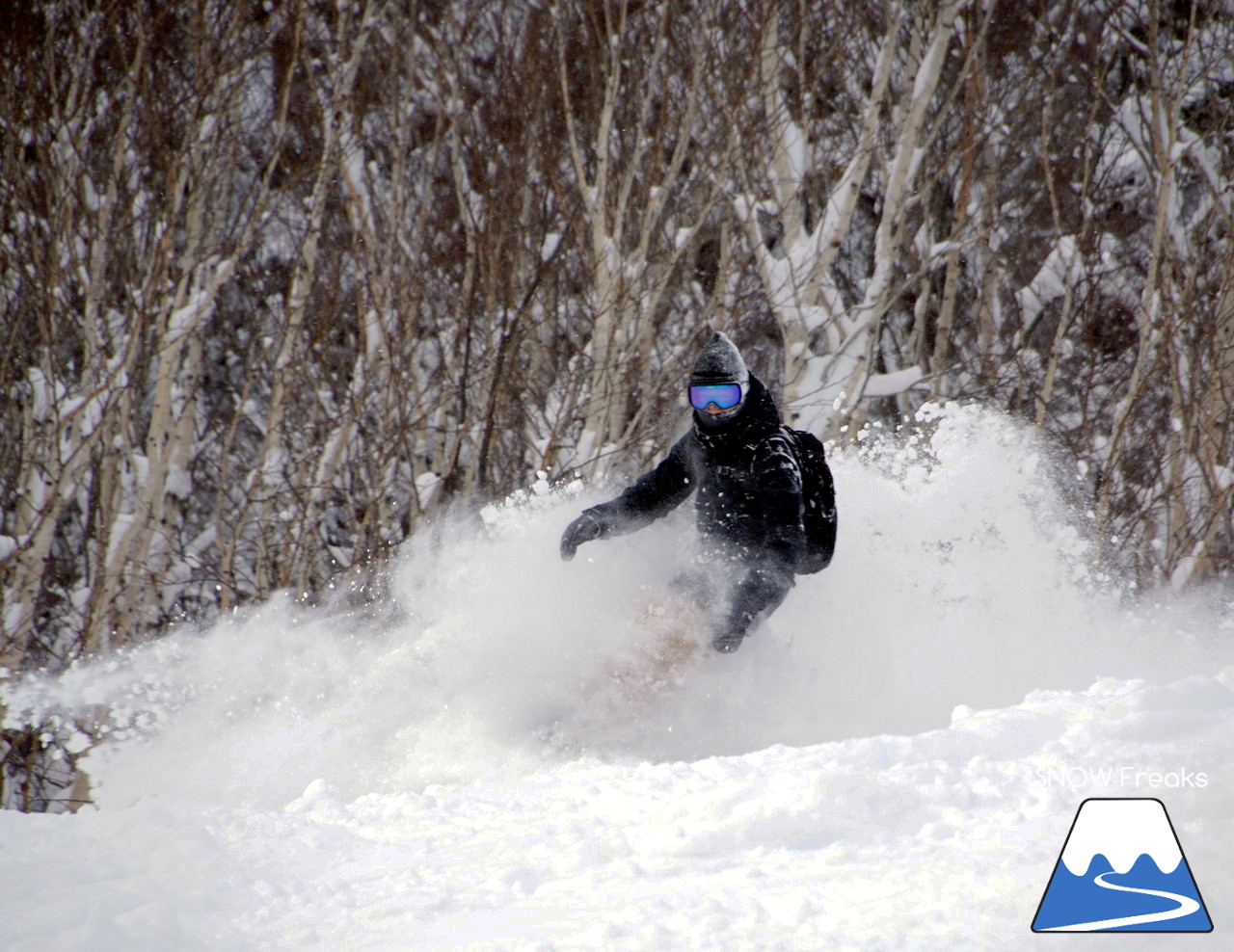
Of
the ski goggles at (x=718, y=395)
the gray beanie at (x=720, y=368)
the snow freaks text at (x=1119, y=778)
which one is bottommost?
the snow freaks text at (x=1119, y=778)

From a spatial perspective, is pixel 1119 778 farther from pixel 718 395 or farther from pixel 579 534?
pixel 579 534

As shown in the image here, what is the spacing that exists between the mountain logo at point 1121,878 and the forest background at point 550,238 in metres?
5.19

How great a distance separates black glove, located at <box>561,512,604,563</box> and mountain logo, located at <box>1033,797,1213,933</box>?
2.36 metres

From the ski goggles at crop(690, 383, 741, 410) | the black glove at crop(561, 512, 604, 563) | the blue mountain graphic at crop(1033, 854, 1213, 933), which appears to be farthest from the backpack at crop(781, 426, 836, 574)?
the blue mountain graphic at crop(1033, 854, 1213, 933)

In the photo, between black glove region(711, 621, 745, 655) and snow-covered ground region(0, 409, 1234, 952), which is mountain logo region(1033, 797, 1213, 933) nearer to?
snow-covered ground region(0, 409, 1234, 952)

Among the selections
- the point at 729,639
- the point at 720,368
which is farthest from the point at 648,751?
the point at 720,368

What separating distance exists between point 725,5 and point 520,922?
24.1 feet

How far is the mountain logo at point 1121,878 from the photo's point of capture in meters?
1.72

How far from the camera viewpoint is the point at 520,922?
78.8 inches

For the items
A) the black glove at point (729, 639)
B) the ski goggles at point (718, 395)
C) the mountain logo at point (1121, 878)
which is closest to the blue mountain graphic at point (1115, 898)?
the mountain logo at point (1121, 878)

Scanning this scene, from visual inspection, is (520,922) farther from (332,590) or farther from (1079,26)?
(1079,26)

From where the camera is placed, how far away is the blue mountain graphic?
168 centimetres

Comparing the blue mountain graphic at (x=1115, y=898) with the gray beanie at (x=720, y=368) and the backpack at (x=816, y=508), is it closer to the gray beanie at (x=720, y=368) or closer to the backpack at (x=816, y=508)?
the backpack at (x=816, y=508)

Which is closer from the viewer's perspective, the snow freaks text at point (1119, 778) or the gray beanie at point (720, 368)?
the snow freaks text at point (1119, 778)
